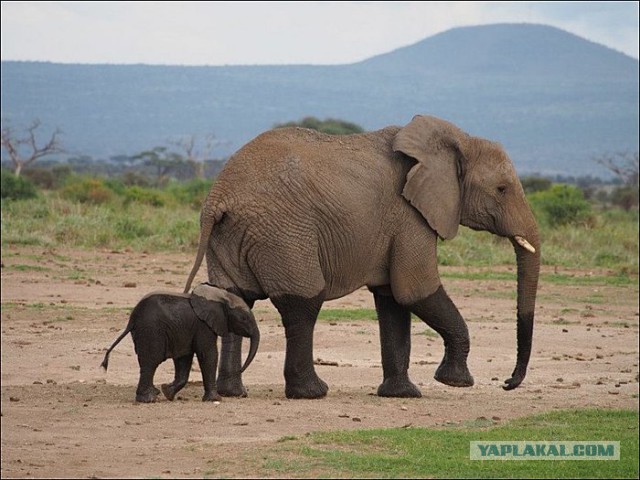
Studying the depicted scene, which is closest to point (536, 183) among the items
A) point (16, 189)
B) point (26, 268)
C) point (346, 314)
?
point (16, 189)

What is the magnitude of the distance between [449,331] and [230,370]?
1815 millimetres

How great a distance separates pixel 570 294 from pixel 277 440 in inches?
494

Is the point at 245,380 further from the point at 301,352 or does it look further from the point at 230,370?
the point at 301,352

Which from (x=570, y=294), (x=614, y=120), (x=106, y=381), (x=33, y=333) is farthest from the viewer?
(x=614, y=120)

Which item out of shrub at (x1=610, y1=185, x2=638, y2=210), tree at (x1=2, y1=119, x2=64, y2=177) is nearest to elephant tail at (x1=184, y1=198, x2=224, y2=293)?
tree at (x1=2, y1=119, x2=64, y2=177)

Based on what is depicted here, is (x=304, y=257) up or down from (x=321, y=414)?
up

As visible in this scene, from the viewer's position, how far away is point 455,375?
1130cm

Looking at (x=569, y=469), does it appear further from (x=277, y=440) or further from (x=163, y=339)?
(x=163, y=339)

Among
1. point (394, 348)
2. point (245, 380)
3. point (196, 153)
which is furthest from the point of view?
point (196, 153)

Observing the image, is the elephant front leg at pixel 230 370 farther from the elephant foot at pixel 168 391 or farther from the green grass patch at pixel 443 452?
the green grass patch at pixel 443 452

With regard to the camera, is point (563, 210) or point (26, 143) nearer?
point (563, 210)

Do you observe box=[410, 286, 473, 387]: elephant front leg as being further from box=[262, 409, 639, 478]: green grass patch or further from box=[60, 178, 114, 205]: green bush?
box=[60, 178, 114, 205]: green bush

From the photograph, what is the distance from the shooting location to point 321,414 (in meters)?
9.98

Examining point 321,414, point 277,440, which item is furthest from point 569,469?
point 321,414
